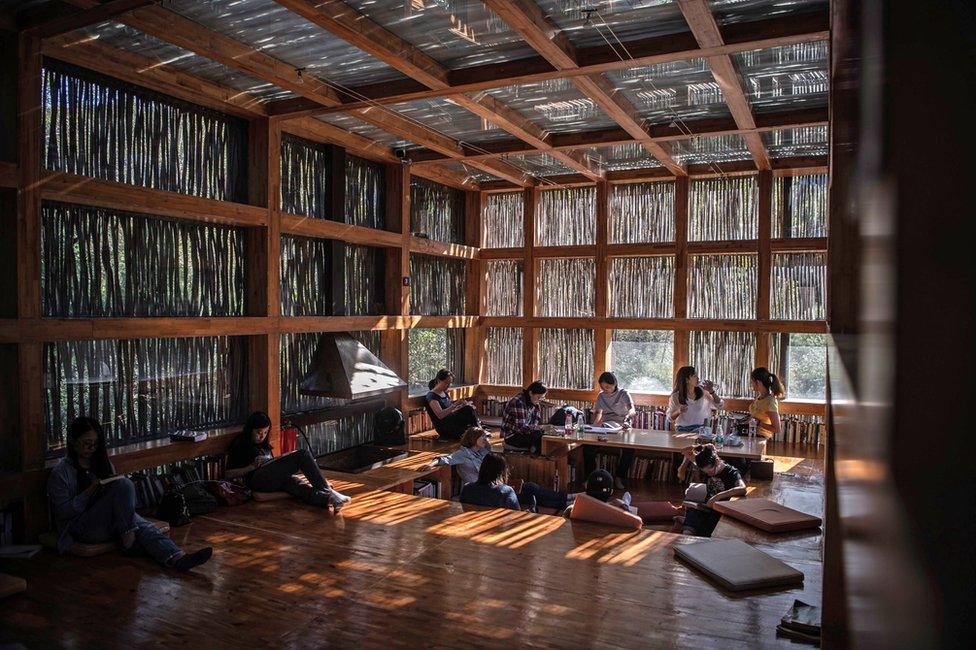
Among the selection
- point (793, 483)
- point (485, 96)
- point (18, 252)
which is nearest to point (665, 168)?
point (485, 96)

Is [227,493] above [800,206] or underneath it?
underneath

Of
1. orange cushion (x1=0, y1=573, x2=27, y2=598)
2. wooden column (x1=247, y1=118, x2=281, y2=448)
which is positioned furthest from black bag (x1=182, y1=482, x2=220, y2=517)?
orange cushion (x1=0, y1=573, x2=27, y2=598)

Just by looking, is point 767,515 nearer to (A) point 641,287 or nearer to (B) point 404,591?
(B) point 404,591

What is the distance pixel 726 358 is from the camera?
9922 mm

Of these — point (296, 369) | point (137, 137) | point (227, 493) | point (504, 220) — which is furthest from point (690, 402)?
point (137, 137)

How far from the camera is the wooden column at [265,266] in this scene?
7438 millimetres

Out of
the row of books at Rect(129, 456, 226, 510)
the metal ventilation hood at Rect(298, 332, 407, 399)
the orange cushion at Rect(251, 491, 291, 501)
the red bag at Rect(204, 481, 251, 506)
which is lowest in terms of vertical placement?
the orange cushion at Rect(251, 491, 291, 501)

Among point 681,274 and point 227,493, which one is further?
point 681,274

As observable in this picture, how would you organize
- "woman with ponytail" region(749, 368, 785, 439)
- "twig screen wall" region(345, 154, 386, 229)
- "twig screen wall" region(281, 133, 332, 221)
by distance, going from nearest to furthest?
"twig screen wall" region(281, 133, 332, 221) < "woman with ponytail" region(749, 368, 785, 439) < "twig screen wall" region(345, 154, 386, 229)

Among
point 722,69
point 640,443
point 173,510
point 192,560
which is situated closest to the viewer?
point 192,560

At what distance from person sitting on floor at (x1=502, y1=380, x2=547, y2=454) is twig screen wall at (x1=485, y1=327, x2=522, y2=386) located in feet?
7.69

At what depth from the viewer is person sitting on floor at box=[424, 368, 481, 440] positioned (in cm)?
956

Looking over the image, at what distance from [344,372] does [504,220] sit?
4.58m

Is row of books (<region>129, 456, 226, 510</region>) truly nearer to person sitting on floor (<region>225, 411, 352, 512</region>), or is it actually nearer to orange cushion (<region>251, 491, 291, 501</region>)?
person sitting on floor (<region>225, 411, 352, 512</region>)
